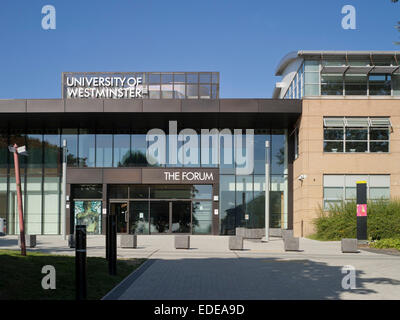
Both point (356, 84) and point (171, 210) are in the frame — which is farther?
point (171, 210)

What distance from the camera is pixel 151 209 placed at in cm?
3403

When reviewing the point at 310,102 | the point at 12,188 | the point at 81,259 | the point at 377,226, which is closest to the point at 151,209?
the point at 12,188

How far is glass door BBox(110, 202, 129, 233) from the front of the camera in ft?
112

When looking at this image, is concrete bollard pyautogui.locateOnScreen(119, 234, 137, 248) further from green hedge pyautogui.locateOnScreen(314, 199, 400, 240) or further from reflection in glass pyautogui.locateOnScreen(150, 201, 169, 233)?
reflection in glass pyautogui.locateOnScreen(150, 201, 169, 233)

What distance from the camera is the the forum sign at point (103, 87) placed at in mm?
32906

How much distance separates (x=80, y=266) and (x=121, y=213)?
85.3 feet

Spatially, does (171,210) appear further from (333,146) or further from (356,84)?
(356,84)

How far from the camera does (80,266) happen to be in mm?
8516

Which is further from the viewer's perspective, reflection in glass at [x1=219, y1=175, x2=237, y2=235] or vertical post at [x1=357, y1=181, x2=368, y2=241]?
reflection in glass at [x1=219, y1=175, x2=237, y2=235]

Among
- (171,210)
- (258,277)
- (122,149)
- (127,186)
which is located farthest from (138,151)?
(258,277)

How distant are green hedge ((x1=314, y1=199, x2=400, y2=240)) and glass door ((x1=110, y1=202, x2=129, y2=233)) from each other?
13531 millimetres

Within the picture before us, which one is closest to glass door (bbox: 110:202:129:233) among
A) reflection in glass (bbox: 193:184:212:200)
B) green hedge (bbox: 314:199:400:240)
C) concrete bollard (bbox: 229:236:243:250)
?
reflection in glass (bbox: 193:184:212:200)

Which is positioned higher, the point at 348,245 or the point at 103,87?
the point at 103,87

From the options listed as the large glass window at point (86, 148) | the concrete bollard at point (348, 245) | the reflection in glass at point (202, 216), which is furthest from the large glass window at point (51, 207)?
the concrete bollard at point (348, 245)
